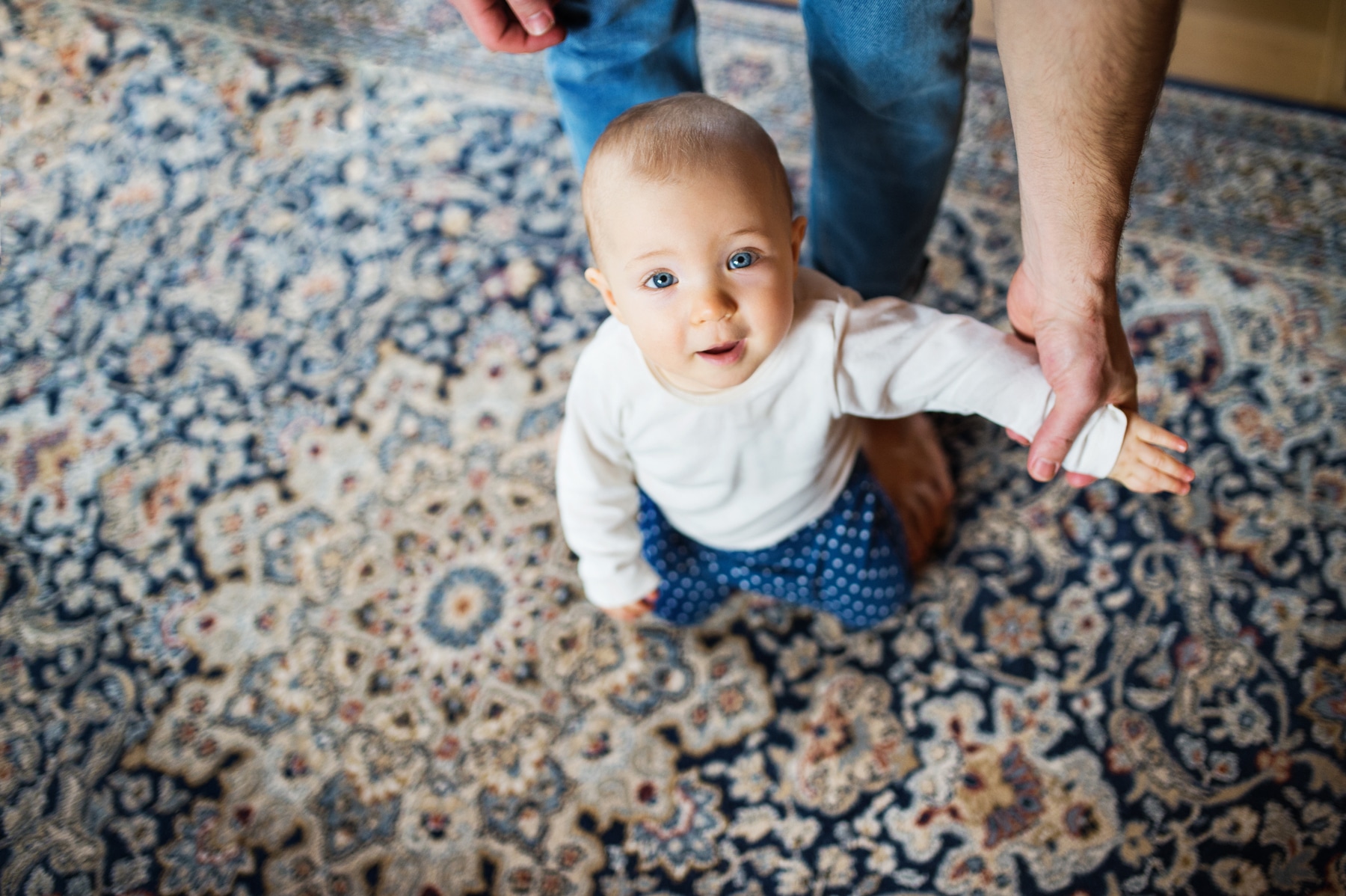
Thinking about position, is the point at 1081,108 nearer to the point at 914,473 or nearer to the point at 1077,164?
the point at 1077,164

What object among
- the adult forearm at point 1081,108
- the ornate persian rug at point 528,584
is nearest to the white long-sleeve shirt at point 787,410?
the adult forearm at point 1081,108

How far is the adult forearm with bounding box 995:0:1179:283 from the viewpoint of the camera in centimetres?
61

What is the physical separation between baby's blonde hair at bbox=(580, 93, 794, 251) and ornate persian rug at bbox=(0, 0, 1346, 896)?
1.91 feet

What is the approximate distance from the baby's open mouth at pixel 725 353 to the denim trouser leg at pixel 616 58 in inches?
13.5

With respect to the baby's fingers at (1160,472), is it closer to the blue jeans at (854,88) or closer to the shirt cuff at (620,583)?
the blue jeans at (854,88)

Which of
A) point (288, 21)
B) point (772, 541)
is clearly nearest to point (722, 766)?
point (772, 541)

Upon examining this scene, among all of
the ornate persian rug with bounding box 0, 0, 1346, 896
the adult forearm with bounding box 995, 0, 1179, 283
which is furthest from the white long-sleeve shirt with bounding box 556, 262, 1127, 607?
the ornate persian rug with bounding box 0, 0, 1346, 896

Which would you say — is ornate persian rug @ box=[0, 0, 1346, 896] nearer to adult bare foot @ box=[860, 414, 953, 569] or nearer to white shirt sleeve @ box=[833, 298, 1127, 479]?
adult bare foot @ box=[860, 414, 953, 569]

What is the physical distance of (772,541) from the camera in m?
0.97

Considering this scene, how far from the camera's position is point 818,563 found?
3.26 feet

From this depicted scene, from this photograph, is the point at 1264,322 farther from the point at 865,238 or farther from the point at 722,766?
the point at 722,766

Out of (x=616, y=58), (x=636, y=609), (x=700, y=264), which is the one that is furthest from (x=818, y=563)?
(x=616, y=58)

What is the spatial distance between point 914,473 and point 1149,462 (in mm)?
372

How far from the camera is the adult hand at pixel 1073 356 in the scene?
2.38ft
